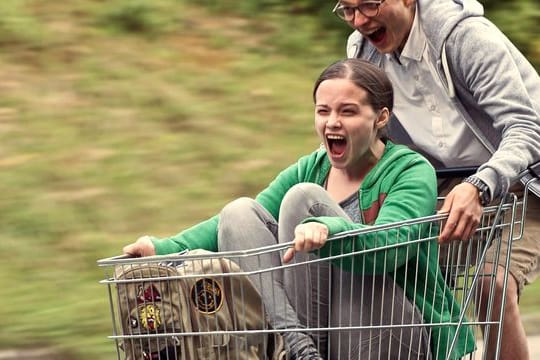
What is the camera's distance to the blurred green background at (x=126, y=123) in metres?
5.96

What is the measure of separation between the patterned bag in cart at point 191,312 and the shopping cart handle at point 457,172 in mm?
899

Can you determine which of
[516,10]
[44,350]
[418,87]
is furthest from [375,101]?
[516,10]

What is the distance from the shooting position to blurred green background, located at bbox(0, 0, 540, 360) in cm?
596

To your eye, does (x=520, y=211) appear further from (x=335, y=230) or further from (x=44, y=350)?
(x=44, y=350)

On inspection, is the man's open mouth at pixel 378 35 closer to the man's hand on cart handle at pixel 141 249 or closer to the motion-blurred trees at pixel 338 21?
the man's hand on cart handle at pixel 141 249

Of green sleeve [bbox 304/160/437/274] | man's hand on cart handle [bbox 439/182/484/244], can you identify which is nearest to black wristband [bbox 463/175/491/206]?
man's hand on cart handle [bbox 439/182/484/244]

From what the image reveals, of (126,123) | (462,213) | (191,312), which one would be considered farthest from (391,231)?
(126,123)

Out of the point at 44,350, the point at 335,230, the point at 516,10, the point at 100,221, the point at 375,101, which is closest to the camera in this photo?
the point at 335,230

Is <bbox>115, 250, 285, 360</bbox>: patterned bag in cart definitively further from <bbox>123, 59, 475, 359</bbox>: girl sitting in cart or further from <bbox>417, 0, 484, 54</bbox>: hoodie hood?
<bbox>417, 0, 484, 54</bbox>: hoodie hood

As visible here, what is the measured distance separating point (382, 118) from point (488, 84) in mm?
346

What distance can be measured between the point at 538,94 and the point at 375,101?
0.61 meters

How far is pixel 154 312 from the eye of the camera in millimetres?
3592

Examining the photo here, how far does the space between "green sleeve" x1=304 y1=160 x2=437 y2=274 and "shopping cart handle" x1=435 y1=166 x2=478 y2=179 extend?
371 mm

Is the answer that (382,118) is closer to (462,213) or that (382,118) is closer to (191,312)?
(462,213)
